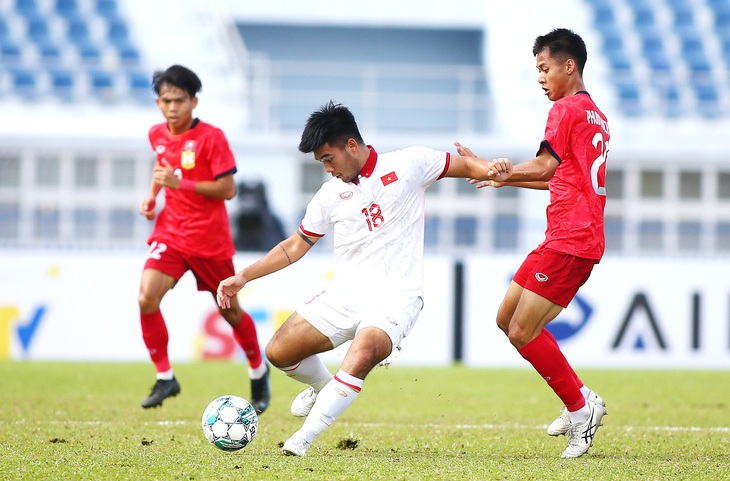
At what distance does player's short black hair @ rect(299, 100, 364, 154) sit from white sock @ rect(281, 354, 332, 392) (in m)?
1.37

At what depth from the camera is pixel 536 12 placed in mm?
24266

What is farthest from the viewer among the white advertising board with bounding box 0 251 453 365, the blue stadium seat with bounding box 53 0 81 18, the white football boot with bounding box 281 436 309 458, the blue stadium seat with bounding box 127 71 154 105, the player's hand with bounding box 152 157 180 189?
the blue stadium seat with bounding box 53 0 81 18

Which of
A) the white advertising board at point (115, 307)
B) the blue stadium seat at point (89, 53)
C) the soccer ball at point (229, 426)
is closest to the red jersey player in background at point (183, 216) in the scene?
the soccer ball at point (229, 426)

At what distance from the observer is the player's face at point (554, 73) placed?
244 inches

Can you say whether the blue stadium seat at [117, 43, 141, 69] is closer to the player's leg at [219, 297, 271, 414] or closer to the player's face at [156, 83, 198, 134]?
the player's face at [156, 83, 198, 134]

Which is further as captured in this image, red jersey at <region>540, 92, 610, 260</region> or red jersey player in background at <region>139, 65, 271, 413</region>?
red jersey player in background at <region>139, 65, 271, 413</region>

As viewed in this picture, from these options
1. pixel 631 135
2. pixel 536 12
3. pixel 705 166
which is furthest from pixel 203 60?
pixel 705 166

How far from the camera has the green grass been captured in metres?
5.24

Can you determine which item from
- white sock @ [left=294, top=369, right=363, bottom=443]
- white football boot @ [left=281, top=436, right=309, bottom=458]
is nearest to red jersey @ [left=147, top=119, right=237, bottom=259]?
white sock @ [left=294, top=369, right=363, bottom=443]

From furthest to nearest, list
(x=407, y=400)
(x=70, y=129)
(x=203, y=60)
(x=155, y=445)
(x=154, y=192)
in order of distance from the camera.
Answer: (x=203, y=60) → (x=70, y=129) → (x=407, y=400) → (x=154, y=192) → (x=155, y=445)

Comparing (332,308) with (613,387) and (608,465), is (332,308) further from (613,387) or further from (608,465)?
(613,387)

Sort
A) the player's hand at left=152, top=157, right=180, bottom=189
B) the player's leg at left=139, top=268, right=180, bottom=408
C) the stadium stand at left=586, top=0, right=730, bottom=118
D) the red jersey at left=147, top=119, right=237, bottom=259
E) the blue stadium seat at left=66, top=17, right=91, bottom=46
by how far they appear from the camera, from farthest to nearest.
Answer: the blue stadium seat at left=66, top=17, right=91, bottom=46, the stadium stand at left=586, top=0, right=730, bottom=118, the red jersey at left=147, top=119, right=237, bottom=259, the player's leg at left=139, top=268, right=180, bottom=408, the player's hand at left=152, top=157, right=180, bottom=189

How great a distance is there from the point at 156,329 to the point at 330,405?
2.68 metres

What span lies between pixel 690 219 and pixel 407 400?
1275cm
